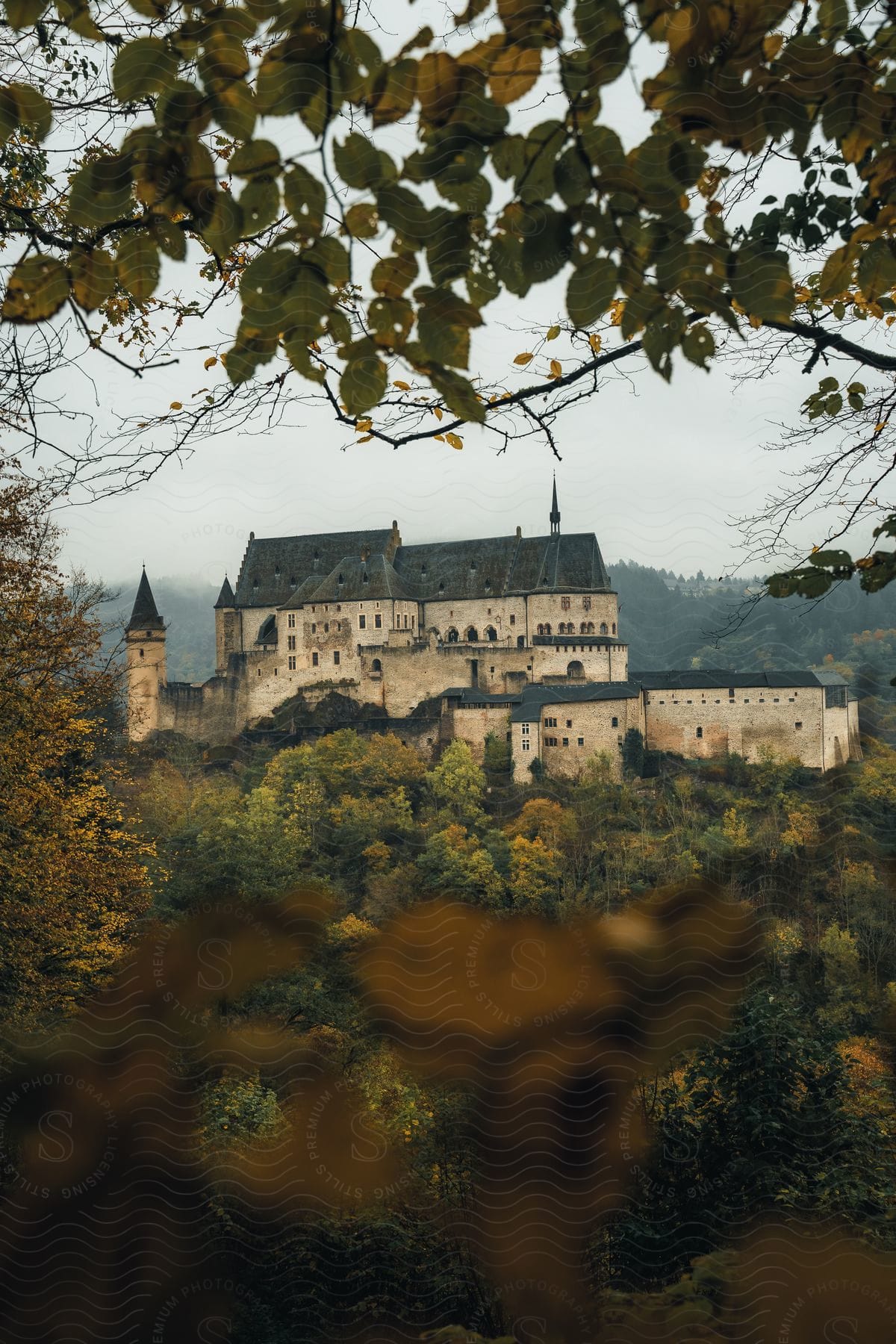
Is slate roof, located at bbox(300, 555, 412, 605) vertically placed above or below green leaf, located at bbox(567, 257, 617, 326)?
above

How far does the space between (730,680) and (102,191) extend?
3352 centimetres

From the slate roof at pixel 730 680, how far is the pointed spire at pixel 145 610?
19.0 meters

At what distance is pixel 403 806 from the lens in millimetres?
Result: 28844

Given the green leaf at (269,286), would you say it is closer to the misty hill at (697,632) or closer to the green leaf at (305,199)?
the green leaf at (305,199)

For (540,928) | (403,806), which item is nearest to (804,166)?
(540,928)

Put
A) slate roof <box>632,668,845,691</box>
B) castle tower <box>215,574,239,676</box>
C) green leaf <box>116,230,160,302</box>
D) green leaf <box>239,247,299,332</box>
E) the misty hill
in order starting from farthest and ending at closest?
the misty hill < castle tower <box>215,574,239,676</box> < slate roof <box>632,668,845,691</box> < green leaf <box>116,230,160,302</box> < green leaf <box>239,247,299,332</box>

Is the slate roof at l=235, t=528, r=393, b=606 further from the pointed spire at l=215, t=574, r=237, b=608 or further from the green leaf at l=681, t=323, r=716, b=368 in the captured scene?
the green leaf at l=681, t=323, r=716, b=368

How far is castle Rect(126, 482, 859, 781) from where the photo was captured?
33.0 metres

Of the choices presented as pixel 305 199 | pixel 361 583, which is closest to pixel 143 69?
pixel 305 199

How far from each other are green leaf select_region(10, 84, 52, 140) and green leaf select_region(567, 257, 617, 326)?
3.10ft

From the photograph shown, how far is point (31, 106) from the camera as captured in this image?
5.49ft

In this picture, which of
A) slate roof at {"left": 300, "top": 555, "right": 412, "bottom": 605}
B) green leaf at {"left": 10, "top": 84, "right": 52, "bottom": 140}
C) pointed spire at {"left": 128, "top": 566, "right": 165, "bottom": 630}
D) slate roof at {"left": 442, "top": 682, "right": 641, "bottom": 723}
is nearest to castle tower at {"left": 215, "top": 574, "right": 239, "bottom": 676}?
pointed spire at {"left": 128, "top": 566, "right": 165, "bottom": 630}

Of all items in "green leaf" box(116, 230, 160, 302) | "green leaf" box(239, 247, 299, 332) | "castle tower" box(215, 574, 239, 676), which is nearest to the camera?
"green leaf" box(239, 247, 299, 332)

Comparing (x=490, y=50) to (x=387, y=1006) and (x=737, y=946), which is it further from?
(x=737, y=946)
